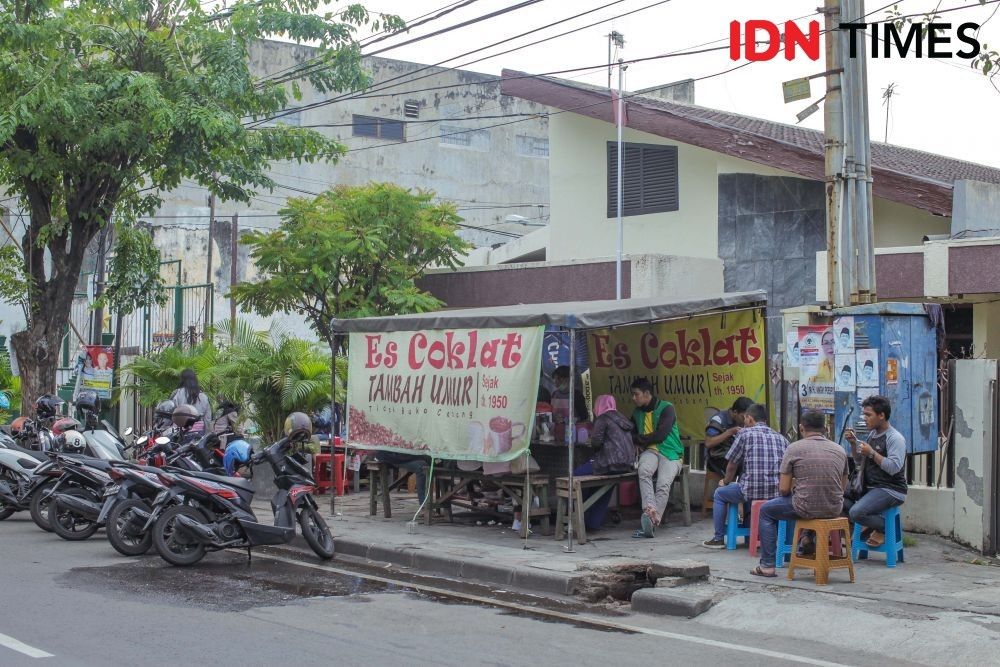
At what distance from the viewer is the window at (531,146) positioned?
1615 inches

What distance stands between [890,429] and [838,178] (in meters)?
2.51

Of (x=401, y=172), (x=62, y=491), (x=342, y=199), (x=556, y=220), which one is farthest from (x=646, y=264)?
(x=401, y=172)

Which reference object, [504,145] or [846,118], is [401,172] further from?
[846,118]

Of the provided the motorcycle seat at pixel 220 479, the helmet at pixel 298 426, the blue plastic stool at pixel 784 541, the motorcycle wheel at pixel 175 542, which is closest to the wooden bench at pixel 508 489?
the helmet at pixel 298 426

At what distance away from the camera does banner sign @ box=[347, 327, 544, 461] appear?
36.0 ft

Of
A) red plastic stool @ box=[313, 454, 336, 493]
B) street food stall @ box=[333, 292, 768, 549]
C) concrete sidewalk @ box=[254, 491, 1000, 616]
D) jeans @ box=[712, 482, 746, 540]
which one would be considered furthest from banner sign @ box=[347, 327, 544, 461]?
red plastic stool @ box=[313, 454, 336, 493]

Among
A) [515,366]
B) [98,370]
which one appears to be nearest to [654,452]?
[515,366]

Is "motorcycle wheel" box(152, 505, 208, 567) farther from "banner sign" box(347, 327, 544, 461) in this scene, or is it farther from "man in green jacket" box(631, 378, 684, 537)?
"man in green jacket" box(631, 378, 684, 537)

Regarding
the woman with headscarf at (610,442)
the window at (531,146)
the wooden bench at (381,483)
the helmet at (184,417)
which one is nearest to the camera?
the woman with headscarf at (610,442)

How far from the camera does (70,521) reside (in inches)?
464

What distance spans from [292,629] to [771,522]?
164 inches

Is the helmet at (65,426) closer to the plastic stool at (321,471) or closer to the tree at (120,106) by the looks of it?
the plastic stool at (321,471)

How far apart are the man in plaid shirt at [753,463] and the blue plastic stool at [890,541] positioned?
2.73 feet

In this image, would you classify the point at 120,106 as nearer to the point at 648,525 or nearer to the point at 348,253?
the point at 348,253
